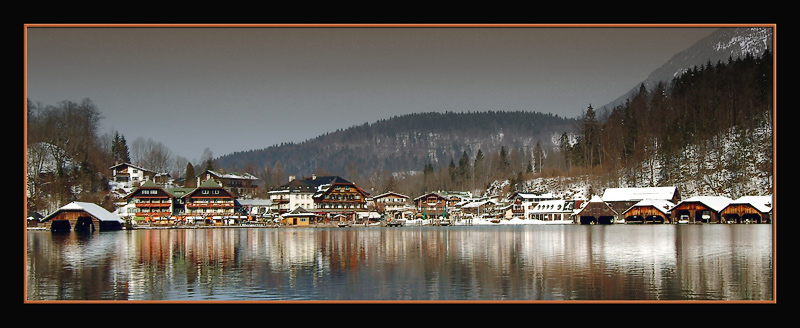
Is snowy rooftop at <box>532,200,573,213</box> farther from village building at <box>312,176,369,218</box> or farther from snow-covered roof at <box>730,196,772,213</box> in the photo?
village building at <box>312,176,369,218</box>

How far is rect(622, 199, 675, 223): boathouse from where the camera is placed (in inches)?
2778

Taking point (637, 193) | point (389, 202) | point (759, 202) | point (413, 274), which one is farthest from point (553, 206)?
point (413, 274)

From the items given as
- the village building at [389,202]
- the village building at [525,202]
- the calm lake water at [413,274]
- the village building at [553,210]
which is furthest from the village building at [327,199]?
the calm lake water at [413,274]

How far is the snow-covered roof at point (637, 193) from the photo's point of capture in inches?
2869

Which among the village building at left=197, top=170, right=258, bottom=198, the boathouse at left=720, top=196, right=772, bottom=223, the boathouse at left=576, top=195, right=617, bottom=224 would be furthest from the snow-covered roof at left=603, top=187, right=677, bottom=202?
the village building at left=197, top=170, right=258, bottom=198

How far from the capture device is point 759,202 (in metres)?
63.5

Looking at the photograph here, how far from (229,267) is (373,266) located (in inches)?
218

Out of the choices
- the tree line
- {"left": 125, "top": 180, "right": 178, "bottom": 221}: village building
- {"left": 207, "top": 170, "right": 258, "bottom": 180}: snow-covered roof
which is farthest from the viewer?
{"left": 207, "top": 170, "right": 258, "bottom": 180}: snow-covered roof

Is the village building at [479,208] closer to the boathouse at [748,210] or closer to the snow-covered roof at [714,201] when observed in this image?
the snow-covered roof at [714,201]

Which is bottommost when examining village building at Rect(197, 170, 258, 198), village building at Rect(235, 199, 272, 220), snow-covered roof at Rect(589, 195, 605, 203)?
village building at Rect(235, 199, 272, 220)

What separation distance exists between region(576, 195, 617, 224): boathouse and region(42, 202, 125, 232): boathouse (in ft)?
163

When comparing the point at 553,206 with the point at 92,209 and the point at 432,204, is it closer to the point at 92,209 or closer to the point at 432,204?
the point at 432,204
